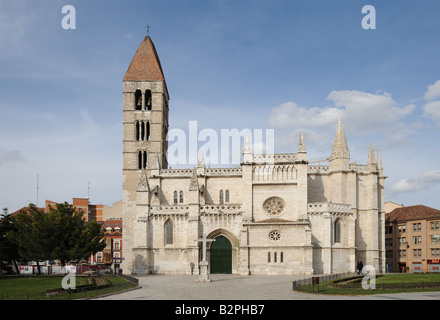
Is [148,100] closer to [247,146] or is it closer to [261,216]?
[247,146]

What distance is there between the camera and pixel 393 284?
1204 inches

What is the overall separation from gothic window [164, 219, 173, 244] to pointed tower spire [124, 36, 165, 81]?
20720 mm

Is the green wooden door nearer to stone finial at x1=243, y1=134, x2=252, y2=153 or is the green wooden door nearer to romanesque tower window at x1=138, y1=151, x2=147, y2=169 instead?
stone finial at x1=243, y1=134, x2=252, y2=153

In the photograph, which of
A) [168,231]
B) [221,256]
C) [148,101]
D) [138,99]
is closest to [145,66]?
[138,99]

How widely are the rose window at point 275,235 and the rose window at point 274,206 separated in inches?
111

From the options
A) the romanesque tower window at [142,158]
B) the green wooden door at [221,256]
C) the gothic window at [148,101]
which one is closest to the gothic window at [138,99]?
the gothic window at [148,101]

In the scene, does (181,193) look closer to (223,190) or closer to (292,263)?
(223,190)

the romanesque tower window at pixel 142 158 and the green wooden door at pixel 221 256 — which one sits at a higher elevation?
the romanesque tower window at pixel 142 158

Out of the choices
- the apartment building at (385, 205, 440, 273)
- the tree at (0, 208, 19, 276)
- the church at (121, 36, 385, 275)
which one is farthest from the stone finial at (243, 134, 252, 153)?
the tree at (0, 208, 19, 276)

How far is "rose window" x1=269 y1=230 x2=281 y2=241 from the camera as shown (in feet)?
167

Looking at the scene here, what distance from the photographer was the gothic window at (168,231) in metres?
54.4

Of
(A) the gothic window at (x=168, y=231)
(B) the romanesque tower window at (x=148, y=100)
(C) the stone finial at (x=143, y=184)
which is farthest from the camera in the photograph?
(B) the romanesque tower window at (x=148, y=100)

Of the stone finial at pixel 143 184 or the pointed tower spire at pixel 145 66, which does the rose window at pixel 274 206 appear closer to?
the stone finial at pixel 143 184
